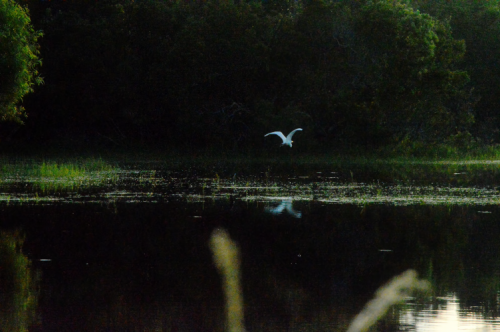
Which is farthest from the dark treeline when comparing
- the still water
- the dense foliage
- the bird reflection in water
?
the bird reflection in water

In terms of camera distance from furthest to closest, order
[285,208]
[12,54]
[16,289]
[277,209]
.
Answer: [12,54] → [285,208] → [277,209] → [16,289]

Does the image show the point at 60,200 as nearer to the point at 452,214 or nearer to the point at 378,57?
the point at 452,214

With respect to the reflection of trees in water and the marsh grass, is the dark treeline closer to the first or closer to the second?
the marsh grass

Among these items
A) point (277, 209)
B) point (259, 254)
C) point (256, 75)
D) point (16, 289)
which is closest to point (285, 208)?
point (277, 209)

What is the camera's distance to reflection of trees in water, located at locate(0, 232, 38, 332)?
7.20 m

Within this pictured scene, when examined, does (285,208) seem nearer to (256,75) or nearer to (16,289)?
(16,289)

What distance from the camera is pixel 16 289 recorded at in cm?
856

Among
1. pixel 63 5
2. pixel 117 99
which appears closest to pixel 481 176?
pixel 117 99

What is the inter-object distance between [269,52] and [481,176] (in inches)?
821

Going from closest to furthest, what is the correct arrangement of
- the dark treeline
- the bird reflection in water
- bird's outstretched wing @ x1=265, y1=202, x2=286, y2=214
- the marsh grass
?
the bird reflection in water < bird's outstretched wing @ x1=265, y1=202, x2=286, y2=214 < the marsh grass < the dark treeline

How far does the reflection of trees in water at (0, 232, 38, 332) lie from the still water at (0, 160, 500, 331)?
0.15ft

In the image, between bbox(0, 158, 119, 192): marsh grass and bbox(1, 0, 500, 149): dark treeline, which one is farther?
bbox(1, 0, 500, 149): dark treeline

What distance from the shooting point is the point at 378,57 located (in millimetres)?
44281

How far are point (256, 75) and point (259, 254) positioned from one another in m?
36.0
